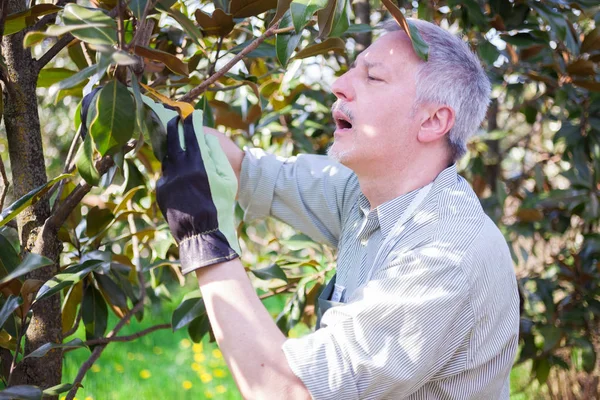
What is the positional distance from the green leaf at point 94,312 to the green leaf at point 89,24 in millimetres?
800

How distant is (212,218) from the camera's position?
134 centimetres

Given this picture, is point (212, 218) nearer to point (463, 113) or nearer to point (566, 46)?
point (463, 113)

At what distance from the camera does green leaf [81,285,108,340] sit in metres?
1.67

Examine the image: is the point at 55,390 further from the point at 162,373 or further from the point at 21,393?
the point at 162,373

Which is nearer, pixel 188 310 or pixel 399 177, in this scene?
pixel 399 177

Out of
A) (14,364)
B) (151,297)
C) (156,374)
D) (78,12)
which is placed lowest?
(156,374)

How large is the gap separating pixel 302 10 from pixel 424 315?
1.87ft

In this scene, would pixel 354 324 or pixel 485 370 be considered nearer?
pixel 354 324

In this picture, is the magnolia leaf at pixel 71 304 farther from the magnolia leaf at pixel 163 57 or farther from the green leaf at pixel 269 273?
the magnolia leaf at pixel 163 57

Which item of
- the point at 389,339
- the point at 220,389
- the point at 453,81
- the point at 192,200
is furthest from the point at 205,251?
the point at 220,389

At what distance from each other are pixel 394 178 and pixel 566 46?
836 mm

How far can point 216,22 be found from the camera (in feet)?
4.80

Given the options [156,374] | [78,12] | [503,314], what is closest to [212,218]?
[78,12]

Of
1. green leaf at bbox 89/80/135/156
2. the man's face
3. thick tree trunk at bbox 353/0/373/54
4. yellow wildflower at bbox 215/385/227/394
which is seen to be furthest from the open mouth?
yellow wildflower at bbox 215/385/227/394
